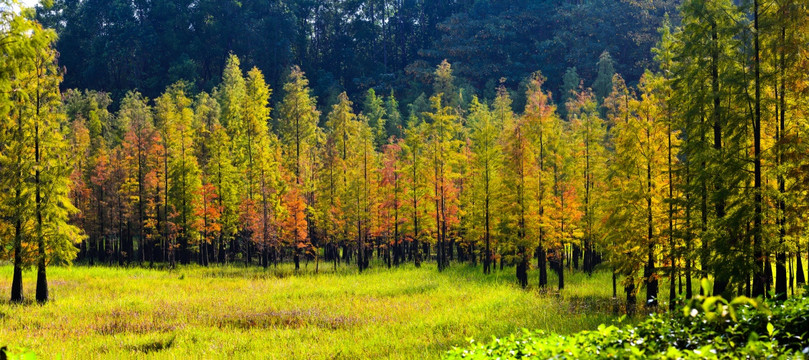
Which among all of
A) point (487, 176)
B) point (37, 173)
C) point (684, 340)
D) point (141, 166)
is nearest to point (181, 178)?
point (141, 166)

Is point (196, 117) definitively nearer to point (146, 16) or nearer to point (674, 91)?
point (674, 91)

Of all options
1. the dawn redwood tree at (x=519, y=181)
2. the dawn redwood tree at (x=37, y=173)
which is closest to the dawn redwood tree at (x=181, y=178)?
the dawn redwood tree at (x=37, y=173)

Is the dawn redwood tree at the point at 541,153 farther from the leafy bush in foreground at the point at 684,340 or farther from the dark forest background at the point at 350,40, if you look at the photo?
the dark forest background at the point at 350,40

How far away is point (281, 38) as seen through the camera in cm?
10812

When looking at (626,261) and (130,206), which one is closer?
(626,261)

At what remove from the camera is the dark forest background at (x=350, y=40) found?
3573 inches

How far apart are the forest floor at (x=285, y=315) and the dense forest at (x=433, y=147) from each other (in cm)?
346

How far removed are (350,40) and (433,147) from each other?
265 ft

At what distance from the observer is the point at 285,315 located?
20.9 meters

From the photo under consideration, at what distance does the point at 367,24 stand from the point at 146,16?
1881 inches

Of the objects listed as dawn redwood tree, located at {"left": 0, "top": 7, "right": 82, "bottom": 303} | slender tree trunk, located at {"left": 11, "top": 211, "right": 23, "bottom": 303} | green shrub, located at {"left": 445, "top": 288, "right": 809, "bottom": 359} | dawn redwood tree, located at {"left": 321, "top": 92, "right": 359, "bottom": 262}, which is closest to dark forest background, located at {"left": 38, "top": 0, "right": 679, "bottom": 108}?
dawn redwood tree, located at {"left": 321, "top": 92, "right": 359, "bottom": 262}

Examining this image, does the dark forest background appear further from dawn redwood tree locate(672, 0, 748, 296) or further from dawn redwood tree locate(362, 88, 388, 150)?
dawn redwood tree locate(672, 0, 748, 296)

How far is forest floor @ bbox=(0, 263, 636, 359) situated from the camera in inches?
608

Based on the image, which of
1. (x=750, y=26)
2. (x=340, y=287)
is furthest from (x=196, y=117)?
(x=750, y=26)
